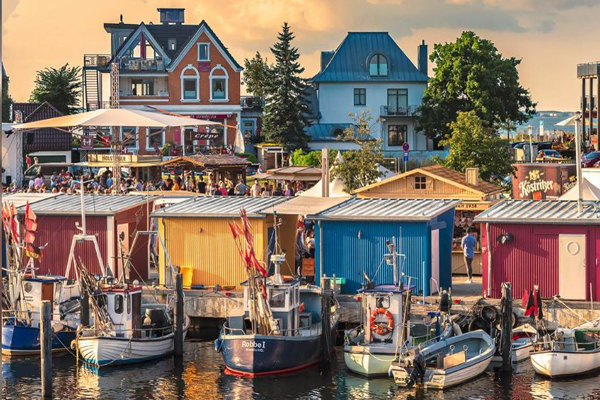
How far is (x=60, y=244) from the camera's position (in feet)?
126

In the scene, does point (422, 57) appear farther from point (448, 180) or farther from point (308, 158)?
point (448, 180)

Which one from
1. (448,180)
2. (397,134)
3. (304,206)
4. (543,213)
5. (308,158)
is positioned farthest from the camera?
(397,134)

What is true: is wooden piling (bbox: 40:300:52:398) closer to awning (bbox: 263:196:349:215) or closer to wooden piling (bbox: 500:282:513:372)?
awning (bbox: 263:196:349:215)

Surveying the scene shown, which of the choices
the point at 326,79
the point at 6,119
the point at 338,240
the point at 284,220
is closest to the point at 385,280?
the point at 338,240

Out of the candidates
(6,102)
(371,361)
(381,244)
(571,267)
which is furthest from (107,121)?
(6,102)

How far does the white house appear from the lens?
281 ft

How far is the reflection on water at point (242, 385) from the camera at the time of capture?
26703 millimetres

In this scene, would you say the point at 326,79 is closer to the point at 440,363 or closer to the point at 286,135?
the point at 286,135

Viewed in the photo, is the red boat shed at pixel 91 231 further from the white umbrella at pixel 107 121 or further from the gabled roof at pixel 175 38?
the gabled roof at pixel 175 38

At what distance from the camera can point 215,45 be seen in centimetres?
8212

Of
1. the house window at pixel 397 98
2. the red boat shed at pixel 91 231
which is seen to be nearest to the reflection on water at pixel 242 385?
the red boat shed at pixel 91 231

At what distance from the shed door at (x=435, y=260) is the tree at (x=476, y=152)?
71.9 ft

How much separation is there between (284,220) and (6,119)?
208 feet

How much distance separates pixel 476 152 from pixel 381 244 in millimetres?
23976
